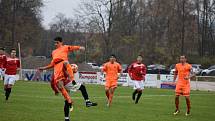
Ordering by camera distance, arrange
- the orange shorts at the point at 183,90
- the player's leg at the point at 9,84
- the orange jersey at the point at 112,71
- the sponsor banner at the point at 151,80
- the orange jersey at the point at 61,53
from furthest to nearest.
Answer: the sponsor banner at the point at 151,80 < the orange jersey at the point at 112,71 < the player's leg at the point at 9,84 < the orange shorts at the point at 183,90 < the orange jersey at the point at 61,53

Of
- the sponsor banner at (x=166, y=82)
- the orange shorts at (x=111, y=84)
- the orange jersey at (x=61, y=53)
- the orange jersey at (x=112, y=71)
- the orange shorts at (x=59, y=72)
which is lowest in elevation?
the sponsor banner at (x=166, y=82)

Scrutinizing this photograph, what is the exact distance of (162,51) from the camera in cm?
7488

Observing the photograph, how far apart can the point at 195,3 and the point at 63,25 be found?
159 ft

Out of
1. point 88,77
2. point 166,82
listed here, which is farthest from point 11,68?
point 88,77

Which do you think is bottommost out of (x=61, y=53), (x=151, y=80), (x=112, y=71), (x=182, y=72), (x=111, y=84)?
(x=151, y=80)

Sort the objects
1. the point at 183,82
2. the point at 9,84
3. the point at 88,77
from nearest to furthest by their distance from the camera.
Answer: the point at 183,82, the point at 9,84, the point at 88,77

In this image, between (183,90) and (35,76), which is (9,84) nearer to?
(183,90)

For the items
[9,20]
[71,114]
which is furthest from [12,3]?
[71,114]

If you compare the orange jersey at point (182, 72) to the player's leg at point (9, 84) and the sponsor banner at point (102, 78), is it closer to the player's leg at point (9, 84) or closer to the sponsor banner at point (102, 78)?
the player's leg at point (9, 84)

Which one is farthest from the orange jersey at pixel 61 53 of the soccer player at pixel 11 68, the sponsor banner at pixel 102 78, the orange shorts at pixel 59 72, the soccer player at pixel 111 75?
the sponsor banner at pixel 102 78

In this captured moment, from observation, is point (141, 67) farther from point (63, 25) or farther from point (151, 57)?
point (63, 25)

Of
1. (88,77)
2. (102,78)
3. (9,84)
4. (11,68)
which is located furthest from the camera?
(88,77)

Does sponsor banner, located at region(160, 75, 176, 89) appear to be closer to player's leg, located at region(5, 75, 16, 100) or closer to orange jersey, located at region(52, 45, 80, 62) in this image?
player's leg, located at region(5, 75, 16, 100)

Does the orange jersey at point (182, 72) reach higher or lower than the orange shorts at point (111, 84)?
higher
